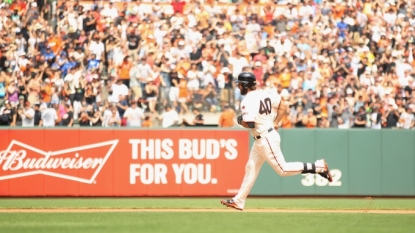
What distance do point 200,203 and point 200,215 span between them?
3340 millimetres

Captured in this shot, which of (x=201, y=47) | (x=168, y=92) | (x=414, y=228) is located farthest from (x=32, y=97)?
(x=414, y=228)

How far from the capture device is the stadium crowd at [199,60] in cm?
1989

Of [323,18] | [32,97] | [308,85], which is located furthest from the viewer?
[323,18]

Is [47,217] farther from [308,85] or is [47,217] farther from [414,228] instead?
[308,85]

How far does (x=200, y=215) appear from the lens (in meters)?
13.2

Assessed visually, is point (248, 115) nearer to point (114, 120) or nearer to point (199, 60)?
point (114, 120)

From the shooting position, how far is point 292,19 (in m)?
24.1

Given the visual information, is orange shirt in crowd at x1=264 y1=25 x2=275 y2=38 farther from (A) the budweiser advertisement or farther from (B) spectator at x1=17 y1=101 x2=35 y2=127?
(B) spectator at x1=17 y1=101 x2=35 y2=127

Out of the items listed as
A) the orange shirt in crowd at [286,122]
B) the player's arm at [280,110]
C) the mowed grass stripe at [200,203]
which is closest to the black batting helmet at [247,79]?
the player's arm at [280,110]

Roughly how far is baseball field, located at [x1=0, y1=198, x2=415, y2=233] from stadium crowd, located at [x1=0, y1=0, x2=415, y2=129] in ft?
9.25

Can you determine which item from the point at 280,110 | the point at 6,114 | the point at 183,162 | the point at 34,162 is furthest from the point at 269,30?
the point at 280,110

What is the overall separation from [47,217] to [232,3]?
13451 millimetres

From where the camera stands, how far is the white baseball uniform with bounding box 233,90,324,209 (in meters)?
12.9

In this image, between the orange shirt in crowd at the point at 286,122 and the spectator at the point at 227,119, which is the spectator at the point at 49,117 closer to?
the spectator at the point at 227,119
